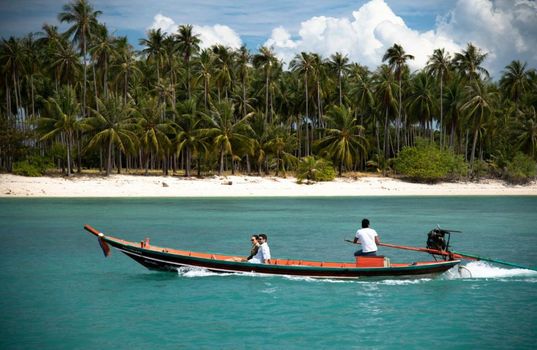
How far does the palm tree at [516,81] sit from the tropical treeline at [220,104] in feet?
0.66

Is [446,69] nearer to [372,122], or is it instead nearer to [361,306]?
[372,122]

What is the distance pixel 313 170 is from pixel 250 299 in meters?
50.2

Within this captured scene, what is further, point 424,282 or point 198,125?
point 198,125

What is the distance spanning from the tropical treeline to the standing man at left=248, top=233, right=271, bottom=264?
1775 inches

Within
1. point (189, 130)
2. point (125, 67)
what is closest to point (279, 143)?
point (189, 130)

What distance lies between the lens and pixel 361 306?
16.3 meters

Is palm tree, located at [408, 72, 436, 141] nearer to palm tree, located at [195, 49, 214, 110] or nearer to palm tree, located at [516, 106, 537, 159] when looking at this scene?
palm tree, located at [516, 106, 537, 159]

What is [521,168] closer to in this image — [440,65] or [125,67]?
[440,65]

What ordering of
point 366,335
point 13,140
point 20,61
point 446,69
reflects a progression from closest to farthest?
point 366,335
point 13,140
point 20,61
point 446,69

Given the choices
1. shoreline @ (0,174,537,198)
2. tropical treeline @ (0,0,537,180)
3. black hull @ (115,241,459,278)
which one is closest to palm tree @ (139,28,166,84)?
tropical treeline @ (0,0,537,180)

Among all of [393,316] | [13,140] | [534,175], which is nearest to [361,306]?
[393,316]

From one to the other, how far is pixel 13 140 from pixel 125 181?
15381mm

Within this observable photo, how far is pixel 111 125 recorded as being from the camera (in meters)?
61.9

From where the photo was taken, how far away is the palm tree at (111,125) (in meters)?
61.1
